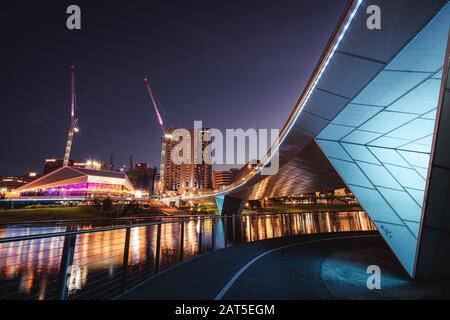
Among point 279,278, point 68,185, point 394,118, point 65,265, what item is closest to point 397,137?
point 394,118

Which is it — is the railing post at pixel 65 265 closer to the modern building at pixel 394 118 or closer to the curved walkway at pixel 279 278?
the curved walkway at pixel 279 278

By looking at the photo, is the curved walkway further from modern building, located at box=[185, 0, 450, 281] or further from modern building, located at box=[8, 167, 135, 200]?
modern building, located at box=[8, 167, 135, 200]

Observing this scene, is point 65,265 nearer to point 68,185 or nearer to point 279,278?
point 279,278

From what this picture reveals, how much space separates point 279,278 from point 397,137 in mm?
5493

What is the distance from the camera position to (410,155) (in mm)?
7031

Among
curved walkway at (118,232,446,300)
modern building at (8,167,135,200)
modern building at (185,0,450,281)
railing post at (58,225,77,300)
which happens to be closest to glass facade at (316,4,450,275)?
modern building at (185,0,450,281)

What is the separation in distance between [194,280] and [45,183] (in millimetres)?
119693

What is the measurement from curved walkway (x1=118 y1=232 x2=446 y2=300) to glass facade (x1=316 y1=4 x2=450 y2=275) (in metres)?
1.36

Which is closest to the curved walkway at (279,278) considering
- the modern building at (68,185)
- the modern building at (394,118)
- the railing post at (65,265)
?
the railing post at (65,265)

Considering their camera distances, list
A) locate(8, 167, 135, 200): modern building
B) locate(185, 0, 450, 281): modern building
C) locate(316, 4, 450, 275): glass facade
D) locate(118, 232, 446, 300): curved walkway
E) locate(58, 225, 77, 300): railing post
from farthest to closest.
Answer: locate(8, 167, 135, 200): modern building, locate(118, 232, 446, 300): curved walkway, locate(316, 4, 450, 275): glass facade, locate(185, 0, 450, 281): modern building, locate(58, 225, 77, 300): railing post

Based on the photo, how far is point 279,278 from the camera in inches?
234

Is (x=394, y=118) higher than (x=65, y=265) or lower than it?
higher

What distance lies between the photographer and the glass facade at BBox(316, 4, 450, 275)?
15.1 feet
